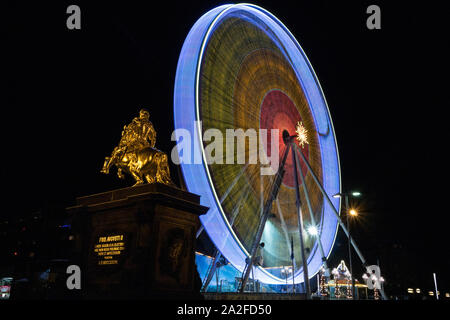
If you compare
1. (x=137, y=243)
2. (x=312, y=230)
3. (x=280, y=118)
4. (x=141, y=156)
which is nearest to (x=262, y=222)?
(x=312, y=230)

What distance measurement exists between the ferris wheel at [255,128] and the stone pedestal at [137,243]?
13.2 ft

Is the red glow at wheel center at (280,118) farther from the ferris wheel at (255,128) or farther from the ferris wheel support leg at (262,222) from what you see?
the ferris wheel support leg at (262,222)

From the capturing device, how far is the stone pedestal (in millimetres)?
7035

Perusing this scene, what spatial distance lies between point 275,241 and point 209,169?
1160cm

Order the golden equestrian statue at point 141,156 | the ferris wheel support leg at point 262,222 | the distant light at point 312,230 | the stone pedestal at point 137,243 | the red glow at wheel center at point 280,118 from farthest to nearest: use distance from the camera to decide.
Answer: the distant light at point 312,230 < the red glow at wheel center at point 280,118 < the ferris wheel support leg at point 262,222 < the golden equestrian statue at point 141,156 < the stone pedestal at point 137,243

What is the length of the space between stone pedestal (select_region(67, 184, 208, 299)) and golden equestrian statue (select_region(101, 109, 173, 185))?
64 cm

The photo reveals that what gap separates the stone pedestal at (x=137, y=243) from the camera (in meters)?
7.04

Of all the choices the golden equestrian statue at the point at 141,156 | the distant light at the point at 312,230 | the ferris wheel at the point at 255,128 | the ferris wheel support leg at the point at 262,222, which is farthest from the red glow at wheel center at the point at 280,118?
the golden equestrian statue at the point at 141,156

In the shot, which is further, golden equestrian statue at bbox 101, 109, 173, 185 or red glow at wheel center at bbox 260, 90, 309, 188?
red glow at wheel center at bbox 260, 90, 309, 188

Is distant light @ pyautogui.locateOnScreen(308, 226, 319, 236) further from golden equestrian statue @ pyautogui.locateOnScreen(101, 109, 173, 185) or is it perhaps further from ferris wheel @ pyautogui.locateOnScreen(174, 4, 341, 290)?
golden equestrian statue @ pyautogui.locateOnScreen(101, 109, 173, 185)

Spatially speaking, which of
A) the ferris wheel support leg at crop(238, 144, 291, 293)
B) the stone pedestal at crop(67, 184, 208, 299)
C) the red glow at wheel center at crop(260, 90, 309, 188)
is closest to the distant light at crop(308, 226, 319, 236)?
the red glow at wheel center at crop(260, 90, 309, 188)

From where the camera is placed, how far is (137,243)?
7.12 meters
